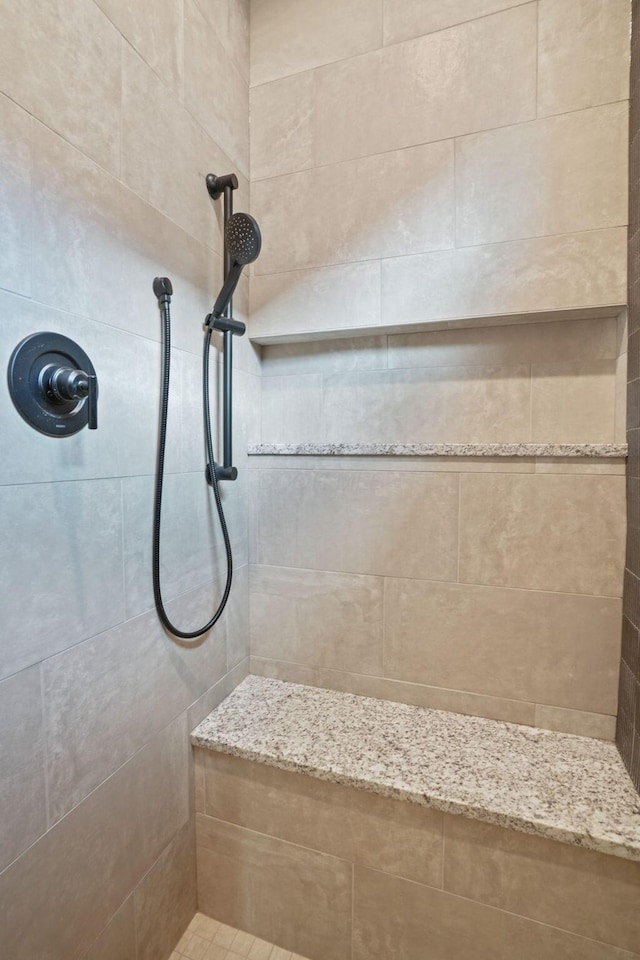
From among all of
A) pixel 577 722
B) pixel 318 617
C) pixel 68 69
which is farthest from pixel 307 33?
pixel 577 722

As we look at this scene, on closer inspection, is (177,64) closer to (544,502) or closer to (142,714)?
(544,502)

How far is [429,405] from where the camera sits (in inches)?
55.1

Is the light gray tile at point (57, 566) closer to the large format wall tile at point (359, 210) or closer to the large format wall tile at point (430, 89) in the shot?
the large format wall tile at point (359, 210)

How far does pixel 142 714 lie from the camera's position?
3.46 ft

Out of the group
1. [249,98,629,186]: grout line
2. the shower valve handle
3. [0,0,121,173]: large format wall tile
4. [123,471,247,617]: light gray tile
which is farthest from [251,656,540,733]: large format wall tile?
[249,98,629,186]: grout line

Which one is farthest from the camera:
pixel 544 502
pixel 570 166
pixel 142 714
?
pixel 544 502

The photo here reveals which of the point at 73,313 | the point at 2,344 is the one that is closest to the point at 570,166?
the point at 73,313

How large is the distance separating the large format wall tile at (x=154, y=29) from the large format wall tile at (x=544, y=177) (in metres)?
0.79

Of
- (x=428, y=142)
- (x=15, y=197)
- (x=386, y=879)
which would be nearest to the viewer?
(x=15, y=197)

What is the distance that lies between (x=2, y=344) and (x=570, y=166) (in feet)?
4.66

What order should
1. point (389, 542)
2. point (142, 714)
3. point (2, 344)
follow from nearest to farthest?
point (2, 344)
point (142, 714)
point (389, 542)

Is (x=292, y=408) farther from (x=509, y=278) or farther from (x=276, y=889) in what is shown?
(x=276, y=889)

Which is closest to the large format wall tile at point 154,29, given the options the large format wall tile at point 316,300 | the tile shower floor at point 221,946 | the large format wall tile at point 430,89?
the large format wall tile at point 430,89

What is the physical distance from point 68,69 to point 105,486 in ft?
2.65
